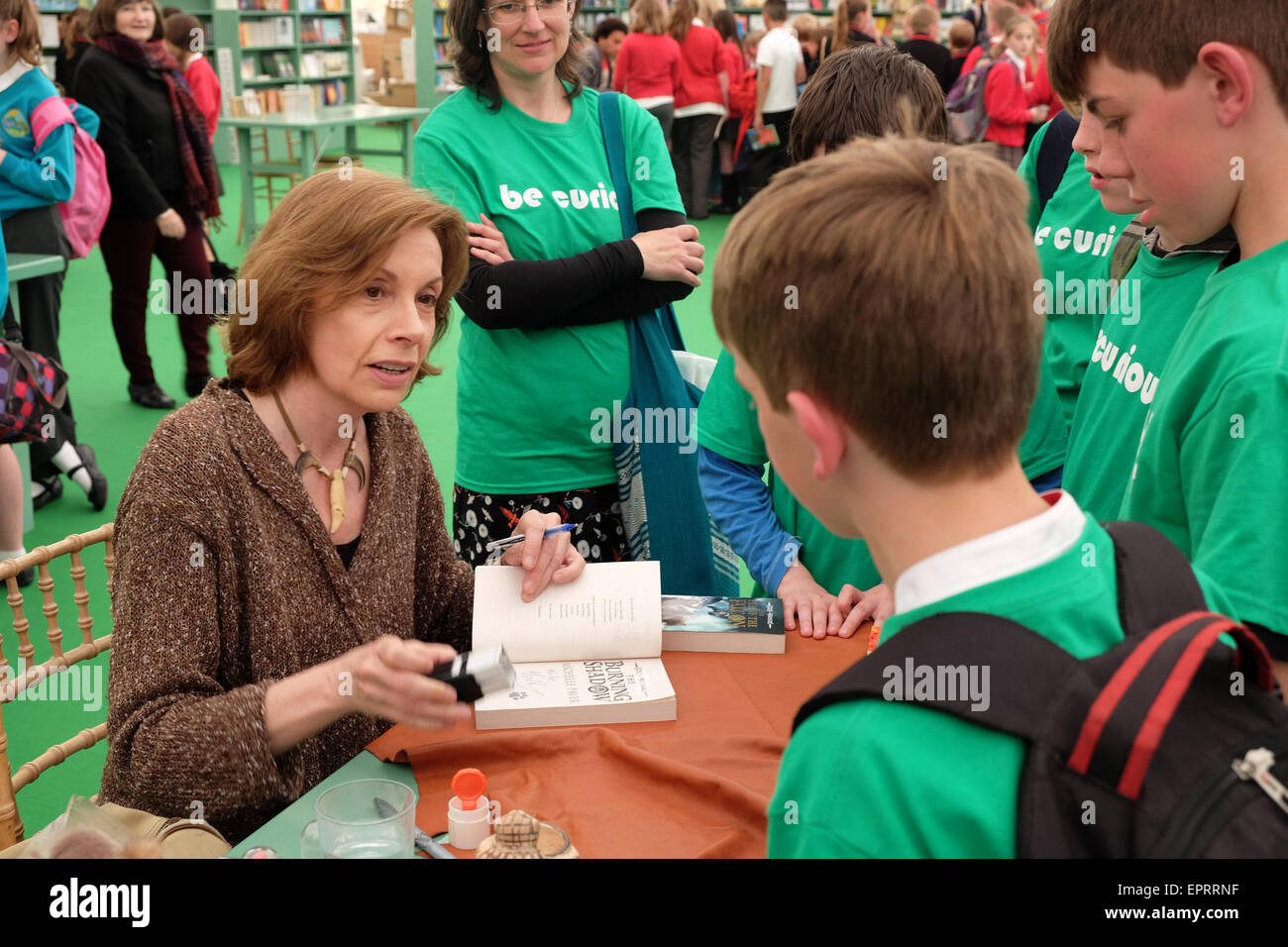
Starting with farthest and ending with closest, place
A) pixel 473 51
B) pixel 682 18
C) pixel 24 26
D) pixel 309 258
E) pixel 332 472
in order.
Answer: pixel 682 18, pixel 24 26, pixel 473 51, pixel 332 472, pixel 309 258

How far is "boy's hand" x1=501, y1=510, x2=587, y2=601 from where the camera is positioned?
165 cm

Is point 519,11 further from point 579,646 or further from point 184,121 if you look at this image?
point 184,121

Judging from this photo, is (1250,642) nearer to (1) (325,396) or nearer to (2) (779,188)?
(2) (779,188)

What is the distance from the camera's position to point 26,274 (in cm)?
401

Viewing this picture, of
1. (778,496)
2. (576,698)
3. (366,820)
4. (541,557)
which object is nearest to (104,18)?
(778,496)

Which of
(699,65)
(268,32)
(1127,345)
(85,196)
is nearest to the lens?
(1127,345)

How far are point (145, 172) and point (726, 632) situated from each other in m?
4.21

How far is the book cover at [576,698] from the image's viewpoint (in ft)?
4.91

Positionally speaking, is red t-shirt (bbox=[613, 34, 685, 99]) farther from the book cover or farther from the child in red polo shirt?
the book cover

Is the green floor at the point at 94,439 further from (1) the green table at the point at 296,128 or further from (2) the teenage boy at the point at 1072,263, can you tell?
(2) the teenage boy at the point at 1072,263

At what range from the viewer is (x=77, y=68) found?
491 centimetres

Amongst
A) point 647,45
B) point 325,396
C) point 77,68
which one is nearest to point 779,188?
point 325,396

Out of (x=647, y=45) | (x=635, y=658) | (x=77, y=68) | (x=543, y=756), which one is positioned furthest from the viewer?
(x=647, y=45)
